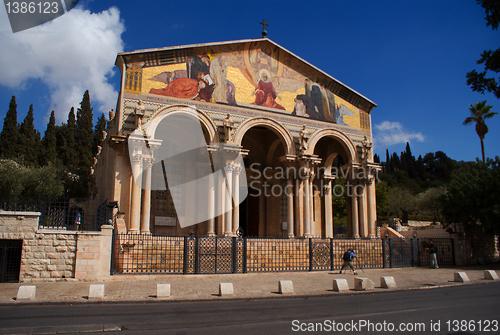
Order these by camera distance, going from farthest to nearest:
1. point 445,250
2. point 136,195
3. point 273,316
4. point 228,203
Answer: point 445,250 → point 228,203 → point 136,195 → point 273,316

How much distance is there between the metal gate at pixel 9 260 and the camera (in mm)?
13070

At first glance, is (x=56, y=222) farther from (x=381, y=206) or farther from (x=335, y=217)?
(x=381, y=206)

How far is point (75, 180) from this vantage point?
33625mm

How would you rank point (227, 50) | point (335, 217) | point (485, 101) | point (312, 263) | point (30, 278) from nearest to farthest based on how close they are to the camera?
point (30, 278) → point (312, 263) → point (227, 50) → point (485, 101) → point (335, 217)

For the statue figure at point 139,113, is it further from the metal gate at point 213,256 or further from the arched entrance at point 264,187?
the arched entrance at point 264,187

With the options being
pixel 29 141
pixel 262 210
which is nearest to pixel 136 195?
pixel 262 210

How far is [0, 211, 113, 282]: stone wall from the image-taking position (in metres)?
12.9

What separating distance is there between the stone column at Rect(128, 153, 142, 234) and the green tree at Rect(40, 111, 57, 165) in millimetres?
22991

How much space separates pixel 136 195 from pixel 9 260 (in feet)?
19.5

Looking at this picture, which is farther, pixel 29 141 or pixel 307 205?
pixel 29 141

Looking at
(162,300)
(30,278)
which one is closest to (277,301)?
(162,300)

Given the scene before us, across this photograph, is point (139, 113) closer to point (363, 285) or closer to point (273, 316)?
point (363, 285)

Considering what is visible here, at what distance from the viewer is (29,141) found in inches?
1484

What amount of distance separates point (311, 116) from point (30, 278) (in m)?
16.5
